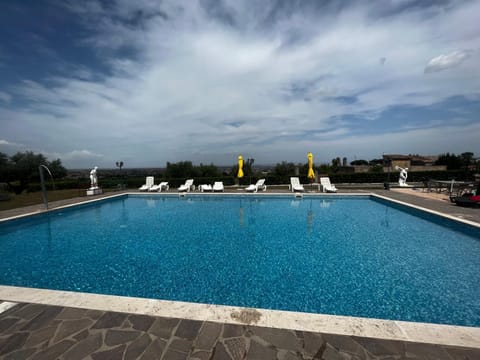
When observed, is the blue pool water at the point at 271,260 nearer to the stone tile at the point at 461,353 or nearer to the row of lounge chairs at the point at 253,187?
the stone tile at the point at 461,353

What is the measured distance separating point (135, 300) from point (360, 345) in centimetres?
257

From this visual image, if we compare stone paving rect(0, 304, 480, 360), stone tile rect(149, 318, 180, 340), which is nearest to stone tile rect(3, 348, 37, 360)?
stone paving rect(0, 304, 480, 360)

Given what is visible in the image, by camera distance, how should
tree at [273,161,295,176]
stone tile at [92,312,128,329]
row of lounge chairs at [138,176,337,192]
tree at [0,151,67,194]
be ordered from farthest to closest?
tree at [273,161,295,176] < tree at [0,151,67,194] < row of lounge chairs at [138,176,337,192] < stone tile at [92,312,128,329]

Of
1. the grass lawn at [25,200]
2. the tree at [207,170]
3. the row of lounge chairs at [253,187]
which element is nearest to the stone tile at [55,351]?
the row of lounge chairs at [253,187]

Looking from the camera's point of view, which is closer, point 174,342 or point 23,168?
point 174,342

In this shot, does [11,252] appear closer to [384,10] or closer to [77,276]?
[77,276]

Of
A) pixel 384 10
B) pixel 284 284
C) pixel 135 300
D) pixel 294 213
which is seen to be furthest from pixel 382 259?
pixel 384 10

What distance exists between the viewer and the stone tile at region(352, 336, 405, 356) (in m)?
Result: 1.78

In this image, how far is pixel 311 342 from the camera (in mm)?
1909

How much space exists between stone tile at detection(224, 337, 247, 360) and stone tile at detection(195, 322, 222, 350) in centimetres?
13

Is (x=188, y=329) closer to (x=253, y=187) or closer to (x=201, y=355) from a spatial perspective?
(x=201, y=355)

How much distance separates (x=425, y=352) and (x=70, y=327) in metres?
3.45

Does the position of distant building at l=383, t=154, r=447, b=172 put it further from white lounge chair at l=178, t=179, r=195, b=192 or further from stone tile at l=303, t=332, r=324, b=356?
stone tile at l=303, t=332, r=324, b=356

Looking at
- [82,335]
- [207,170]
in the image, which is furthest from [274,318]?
[207,170]
